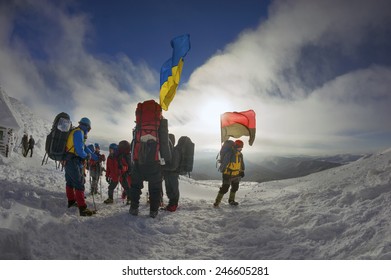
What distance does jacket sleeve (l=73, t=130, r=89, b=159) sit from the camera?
5.49 metres

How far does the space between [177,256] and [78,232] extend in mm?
1637

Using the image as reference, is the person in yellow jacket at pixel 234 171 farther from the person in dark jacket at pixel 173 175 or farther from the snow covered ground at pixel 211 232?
the snow covered ground at pixel 211 232

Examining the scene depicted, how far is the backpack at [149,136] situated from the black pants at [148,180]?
0.54 ft

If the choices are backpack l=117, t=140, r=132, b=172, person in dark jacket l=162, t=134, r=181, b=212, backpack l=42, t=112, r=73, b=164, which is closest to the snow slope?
backpack l=42, t=112, r=73, b=164

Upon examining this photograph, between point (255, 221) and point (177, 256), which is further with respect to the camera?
point (255, 221)

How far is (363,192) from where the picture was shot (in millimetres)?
4914

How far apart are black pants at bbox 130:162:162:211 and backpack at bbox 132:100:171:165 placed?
17cm

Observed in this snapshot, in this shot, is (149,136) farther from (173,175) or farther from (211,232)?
(211,232)

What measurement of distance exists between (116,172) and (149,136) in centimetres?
→ 346
